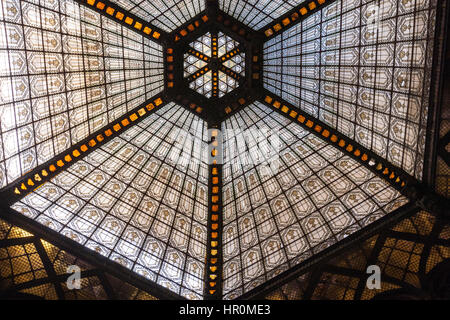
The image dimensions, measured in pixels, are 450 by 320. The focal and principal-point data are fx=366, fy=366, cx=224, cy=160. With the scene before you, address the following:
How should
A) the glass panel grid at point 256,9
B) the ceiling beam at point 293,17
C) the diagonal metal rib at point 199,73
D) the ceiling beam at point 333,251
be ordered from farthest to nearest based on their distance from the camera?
the diagonal metal rib at point 199,73 < the glass panel grid at point 256,9 < the ceiling beam at point 293,17 < the ceiling beam at point 333,251

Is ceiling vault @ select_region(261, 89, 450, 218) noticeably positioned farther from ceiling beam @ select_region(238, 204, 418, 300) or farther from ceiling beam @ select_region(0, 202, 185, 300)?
ceiling beam @ select_region(0, 202, 185, 300)

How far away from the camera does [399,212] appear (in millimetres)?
17281

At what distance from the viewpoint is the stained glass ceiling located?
56.5ft

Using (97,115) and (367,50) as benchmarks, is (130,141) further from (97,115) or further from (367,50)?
(367,50)

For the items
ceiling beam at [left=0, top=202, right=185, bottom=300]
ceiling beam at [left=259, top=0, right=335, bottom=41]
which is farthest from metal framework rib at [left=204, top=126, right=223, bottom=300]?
ceiling beam at [left=259, top=0, right=335, bottom=41]

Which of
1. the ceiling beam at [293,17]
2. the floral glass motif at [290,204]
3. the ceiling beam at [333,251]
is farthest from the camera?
the ceiling beam at [293,17]

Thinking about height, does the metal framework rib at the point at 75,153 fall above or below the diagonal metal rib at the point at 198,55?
below

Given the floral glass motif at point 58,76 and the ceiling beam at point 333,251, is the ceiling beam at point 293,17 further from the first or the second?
the ceiling beam at point 333,251

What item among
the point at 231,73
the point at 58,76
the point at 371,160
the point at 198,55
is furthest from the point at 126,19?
the point at 371,160

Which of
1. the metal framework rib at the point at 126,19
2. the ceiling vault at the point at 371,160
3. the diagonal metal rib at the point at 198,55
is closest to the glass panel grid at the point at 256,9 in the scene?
the diagonal metal rib at the point at 198,55

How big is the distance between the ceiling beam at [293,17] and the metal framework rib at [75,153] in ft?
27.3

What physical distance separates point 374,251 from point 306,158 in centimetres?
644

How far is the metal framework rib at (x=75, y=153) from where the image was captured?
56.4 ft
